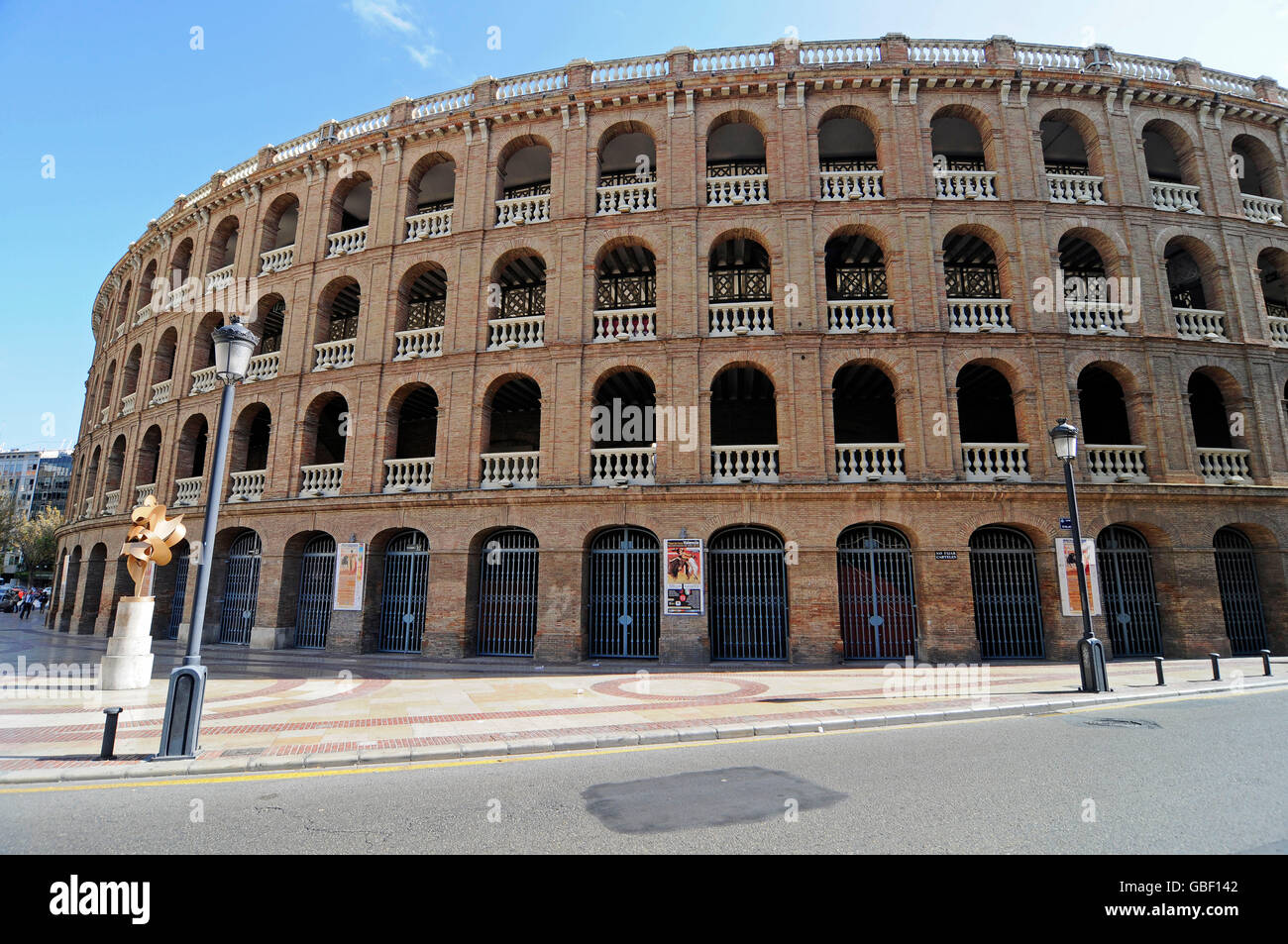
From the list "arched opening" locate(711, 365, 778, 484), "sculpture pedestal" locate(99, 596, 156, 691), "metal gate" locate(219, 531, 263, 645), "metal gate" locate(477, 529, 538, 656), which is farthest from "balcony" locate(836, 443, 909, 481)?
"metal gate" locate(219, 531, 263, 645)

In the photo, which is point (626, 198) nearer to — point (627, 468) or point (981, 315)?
point (627, 468)

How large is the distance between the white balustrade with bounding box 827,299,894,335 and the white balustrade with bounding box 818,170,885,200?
3.24m

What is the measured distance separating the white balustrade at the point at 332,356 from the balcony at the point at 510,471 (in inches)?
238

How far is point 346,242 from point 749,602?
18198 mm

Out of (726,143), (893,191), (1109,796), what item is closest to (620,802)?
(1109,796)

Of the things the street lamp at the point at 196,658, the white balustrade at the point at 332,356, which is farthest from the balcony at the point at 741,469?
the white balustrade at the point at 332,356

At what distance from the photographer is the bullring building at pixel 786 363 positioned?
1527cm

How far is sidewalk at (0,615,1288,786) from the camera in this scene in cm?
720

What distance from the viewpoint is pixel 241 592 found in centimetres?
1945

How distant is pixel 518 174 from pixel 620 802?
20.9 meters

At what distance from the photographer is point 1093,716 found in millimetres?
8992

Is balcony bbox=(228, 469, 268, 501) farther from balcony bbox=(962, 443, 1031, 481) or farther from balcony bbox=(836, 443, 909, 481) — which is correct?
balcony bbox=(962, 443, 1031, 481)

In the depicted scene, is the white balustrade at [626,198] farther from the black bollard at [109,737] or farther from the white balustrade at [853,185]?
the black bollard at [109,737]

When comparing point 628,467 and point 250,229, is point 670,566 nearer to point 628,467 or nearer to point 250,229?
point 628,467
